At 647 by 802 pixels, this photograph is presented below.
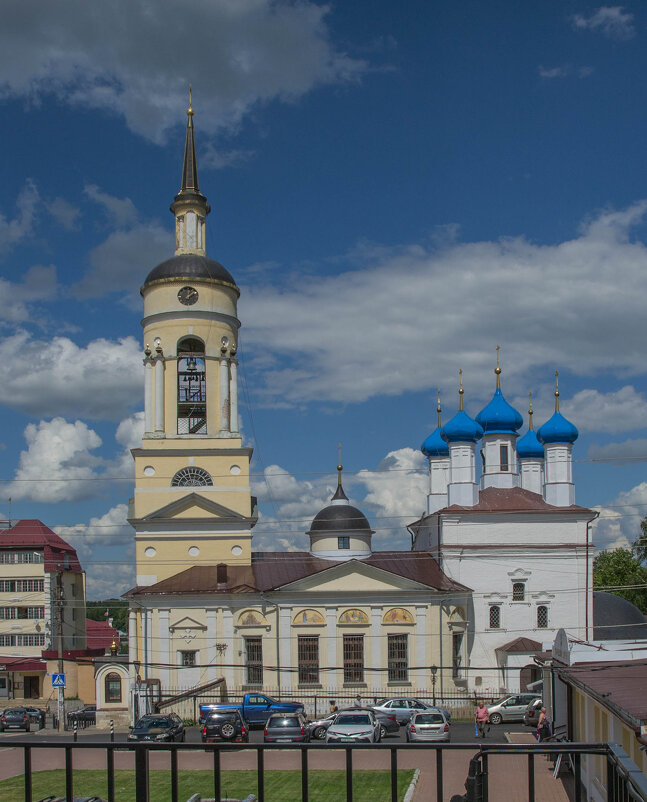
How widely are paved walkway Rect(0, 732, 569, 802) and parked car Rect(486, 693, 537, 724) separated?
32.0 ft

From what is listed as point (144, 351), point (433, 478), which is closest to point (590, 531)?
point (433, 478)

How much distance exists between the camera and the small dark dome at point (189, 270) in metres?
44.6

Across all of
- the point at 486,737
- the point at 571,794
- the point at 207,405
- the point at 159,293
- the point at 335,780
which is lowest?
the point at 486,737

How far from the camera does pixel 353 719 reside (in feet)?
95.2

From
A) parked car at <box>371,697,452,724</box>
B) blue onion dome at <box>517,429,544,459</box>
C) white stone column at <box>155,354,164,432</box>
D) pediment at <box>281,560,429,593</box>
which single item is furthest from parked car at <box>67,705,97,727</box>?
blue onion dome at <box>517,429,544,459</box>

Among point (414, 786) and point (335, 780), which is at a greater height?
point (335, 780)

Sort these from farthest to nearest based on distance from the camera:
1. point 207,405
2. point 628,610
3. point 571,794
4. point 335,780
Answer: point 628,610
point 207,405
point 571,794
point 335,780

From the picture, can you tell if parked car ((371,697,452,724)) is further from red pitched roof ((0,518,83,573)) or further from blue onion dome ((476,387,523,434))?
red pitched roof ((0,518,83,573))

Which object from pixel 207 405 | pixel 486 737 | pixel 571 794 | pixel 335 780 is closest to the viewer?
pixel 335 780

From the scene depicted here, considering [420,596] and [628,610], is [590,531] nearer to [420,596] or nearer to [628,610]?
[628,610]

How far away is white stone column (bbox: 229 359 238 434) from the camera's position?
44031 millimetres

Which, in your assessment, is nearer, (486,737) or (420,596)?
(486,737)

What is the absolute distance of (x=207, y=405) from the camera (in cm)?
4403

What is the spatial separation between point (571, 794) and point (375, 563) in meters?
24.8
